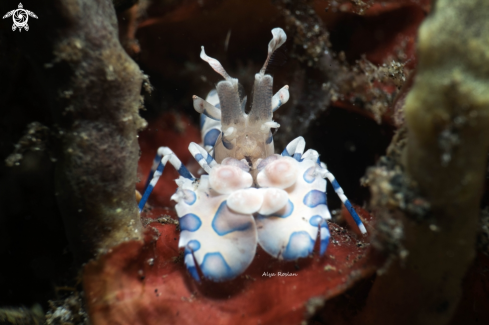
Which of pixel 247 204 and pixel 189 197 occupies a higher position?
pixel 247 204

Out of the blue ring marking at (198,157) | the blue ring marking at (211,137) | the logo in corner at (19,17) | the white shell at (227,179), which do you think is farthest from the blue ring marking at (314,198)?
the logo in corner at (19,17)

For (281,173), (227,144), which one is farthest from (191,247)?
(227,144)

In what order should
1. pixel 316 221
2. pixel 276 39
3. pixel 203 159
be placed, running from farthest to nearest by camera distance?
pixel 203 159
pixel 276 39
pixel 316 221

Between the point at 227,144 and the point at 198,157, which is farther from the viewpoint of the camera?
the point at 227,144

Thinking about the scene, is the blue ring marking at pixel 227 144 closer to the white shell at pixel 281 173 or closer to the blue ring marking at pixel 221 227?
the white shell at pixel 281 173

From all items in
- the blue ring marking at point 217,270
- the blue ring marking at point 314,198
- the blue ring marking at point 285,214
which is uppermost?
the blue ring marking at point 314,198

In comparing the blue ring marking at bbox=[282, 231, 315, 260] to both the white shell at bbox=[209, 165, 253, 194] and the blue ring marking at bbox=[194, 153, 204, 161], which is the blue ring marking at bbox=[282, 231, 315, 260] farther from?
the blue ring marking at bbox=[194, 153, 204, 161]

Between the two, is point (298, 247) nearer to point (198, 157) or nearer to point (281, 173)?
point (281, 173)
